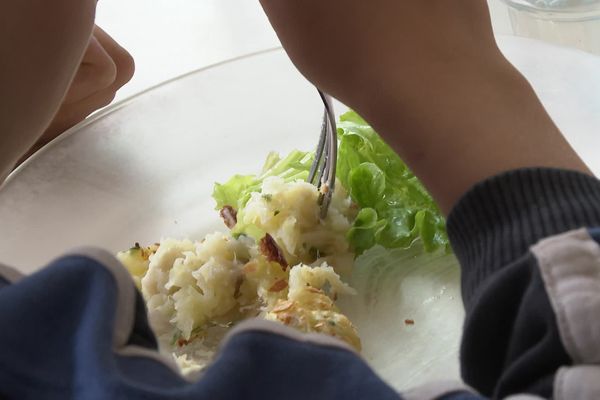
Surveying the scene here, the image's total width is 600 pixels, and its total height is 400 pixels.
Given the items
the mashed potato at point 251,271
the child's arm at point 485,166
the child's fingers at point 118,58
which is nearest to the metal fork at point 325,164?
the mashed potato at point 251,271

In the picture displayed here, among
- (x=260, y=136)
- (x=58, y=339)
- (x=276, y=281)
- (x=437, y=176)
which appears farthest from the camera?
(x=260, y=136)

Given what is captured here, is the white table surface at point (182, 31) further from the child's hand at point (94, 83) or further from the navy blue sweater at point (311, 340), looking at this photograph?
the navy blue sweater at point (311, 340)

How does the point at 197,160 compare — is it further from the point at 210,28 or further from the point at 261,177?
the point at 210,28

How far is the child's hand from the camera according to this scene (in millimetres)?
658

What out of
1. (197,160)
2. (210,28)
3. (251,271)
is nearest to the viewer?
(251,271)

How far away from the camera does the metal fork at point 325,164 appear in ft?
1.85

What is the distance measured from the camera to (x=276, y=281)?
54cm

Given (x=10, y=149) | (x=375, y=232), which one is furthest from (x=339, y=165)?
(x=10, y=149)

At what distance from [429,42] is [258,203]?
0.69 feet

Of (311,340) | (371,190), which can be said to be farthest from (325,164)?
(311,340)

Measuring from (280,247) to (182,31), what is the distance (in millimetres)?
399

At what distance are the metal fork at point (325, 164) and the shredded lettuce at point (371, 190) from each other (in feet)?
0.06

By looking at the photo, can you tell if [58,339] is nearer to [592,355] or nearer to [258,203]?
[592,355]

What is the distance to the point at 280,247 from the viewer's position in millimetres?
560
